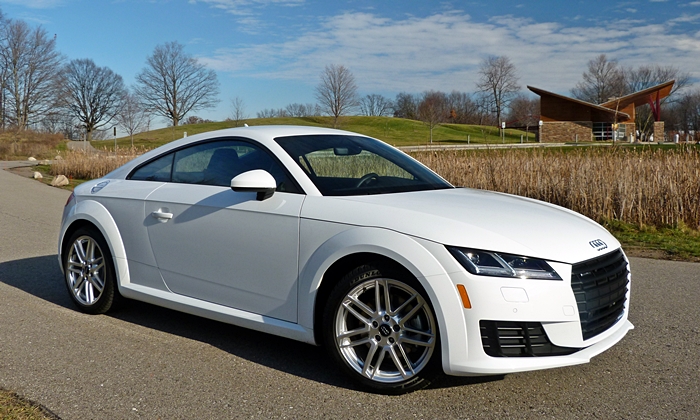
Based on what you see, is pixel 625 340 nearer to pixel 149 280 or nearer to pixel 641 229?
pixel 149 280

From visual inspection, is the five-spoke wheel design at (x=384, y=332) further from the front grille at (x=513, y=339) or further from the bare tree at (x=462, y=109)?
the bare tree at (x=462, y=109)

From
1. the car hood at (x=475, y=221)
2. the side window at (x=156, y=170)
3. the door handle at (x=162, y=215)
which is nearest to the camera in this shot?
the car hood at (x=475, y=221)

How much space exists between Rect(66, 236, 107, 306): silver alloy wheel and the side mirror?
Answer: 6.09 feet

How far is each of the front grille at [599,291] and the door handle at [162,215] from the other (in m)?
2.80

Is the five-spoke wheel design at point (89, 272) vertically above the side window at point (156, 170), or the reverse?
the side window at point (156, 170)

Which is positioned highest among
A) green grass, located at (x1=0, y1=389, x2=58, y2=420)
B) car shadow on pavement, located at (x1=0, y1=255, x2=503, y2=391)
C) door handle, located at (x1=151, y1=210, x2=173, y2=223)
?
door handle, located at (x1=151, y1=210, x2=173, y2=223)

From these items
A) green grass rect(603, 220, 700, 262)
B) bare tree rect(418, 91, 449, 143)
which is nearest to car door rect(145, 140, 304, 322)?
green grass rect(603, 220, 700, 262)

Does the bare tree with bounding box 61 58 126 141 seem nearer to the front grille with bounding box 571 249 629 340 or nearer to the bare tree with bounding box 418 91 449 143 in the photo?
the bare tree with bounding box 418 91 449 143

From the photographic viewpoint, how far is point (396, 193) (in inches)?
161

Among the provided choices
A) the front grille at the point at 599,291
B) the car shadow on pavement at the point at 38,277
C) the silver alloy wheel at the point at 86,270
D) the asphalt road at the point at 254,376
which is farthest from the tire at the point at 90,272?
the front grille at the point at 599,291

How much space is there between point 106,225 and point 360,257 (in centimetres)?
244

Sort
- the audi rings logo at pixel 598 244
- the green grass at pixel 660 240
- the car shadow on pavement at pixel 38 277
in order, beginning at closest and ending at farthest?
the audi rings logo at pixel 598 244, the car shadow on pavement at pixel 38 277, the green grass at pixel 660 240

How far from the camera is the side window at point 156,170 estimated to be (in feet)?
16.0

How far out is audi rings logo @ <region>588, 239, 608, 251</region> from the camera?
3.57 meters
